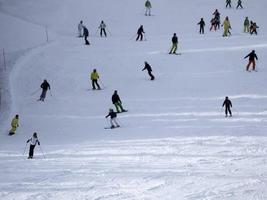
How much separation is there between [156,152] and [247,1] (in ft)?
98.9

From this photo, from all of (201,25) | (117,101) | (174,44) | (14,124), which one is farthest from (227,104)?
(201,25)

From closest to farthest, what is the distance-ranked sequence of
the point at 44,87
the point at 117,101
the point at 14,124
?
the point at 14,124 < the point at 117,101 < the point at 44,87

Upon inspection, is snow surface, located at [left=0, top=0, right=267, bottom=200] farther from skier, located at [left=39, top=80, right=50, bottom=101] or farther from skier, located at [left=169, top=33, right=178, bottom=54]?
skier, located at [left=169, top=33, right=178, bottom=54]

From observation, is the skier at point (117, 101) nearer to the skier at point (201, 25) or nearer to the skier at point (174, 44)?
the skier at point (174, 44)

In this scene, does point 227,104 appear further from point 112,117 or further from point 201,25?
point 201,25

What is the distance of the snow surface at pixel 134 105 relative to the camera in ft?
44.1

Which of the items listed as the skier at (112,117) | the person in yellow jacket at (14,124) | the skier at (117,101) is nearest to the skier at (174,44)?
the skier at (117,101)

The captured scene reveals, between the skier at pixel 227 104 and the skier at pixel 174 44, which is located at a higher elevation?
the skier at pixel 174 44

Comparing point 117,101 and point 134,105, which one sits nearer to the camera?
point 117,101

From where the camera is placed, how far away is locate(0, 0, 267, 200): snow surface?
13.4 m

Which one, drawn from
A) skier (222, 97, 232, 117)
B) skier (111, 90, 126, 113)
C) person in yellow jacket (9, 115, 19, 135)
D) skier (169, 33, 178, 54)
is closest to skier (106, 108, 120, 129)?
skier (111, 90, 126, 113)

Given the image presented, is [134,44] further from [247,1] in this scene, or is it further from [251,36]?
[247,1]

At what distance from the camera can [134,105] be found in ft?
78.9

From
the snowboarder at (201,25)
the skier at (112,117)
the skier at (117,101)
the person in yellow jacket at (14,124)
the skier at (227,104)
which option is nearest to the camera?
the skier at (227,104)
